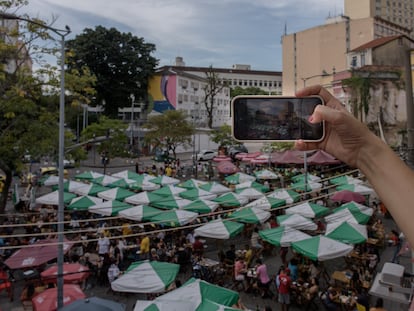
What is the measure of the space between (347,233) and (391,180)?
1145 centimetres

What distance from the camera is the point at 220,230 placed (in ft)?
42.8

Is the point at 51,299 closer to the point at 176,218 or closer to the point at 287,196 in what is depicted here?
the point at 176,218

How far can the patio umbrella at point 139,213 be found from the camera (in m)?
14.6

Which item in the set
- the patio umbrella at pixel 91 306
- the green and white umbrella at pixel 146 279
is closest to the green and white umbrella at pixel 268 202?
the green and white umbrella at pixel 146 279

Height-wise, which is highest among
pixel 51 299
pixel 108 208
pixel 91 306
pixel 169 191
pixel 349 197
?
pixel 169 191

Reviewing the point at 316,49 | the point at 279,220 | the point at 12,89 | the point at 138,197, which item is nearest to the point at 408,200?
the point at 279,220

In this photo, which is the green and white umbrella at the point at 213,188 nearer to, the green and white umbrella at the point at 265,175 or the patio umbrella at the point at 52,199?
the green and white umbrella at the point at 265,175

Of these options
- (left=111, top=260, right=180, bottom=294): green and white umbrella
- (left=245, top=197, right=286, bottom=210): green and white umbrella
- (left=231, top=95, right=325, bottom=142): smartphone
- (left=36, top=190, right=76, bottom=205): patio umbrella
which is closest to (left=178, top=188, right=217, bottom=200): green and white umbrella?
(left=245, top=197, right=286, bottom=210): green and white umbrella

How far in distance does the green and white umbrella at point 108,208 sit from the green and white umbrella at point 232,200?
3.99 metres

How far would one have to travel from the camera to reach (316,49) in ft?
190

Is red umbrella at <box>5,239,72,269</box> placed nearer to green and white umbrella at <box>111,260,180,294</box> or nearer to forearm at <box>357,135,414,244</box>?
green and white umbrella at <box>111,260,180,294</box>

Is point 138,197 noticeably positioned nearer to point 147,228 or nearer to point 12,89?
point 147,228

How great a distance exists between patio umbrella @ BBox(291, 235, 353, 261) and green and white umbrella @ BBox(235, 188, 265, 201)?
251 inches

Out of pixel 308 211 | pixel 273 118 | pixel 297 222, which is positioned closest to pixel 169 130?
pixel 308 211
